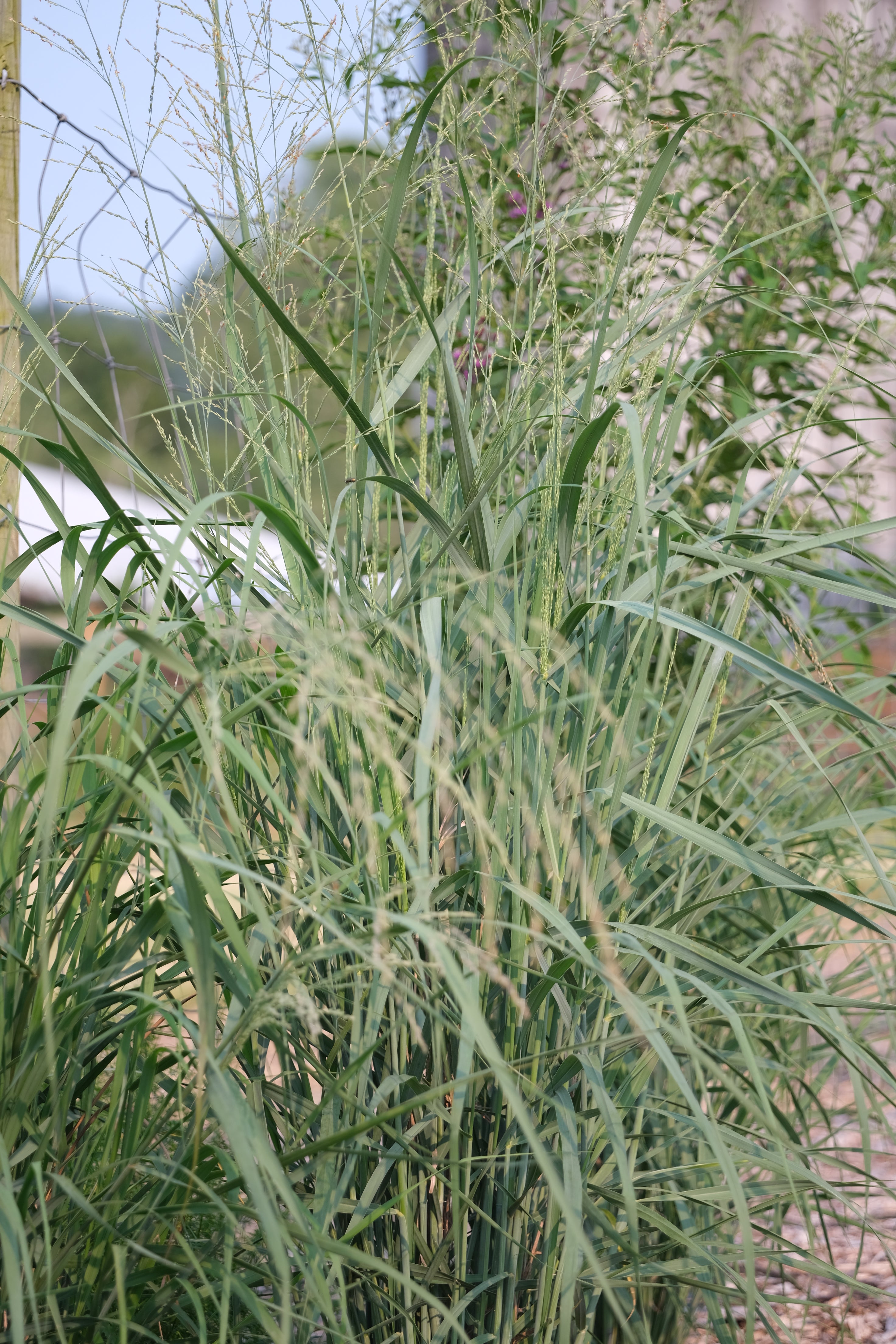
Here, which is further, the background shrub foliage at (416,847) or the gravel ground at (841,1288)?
the gravel ground at (841,1288)

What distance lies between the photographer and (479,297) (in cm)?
100

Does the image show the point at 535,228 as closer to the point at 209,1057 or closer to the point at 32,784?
the point at 32,784

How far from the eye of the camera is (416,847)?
82 centimetres

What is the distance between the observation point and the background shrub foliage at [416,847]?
0.62 m

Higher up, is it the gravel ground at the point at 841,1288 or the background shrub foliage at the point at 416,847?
the background shrub foliage at the point at 416,847

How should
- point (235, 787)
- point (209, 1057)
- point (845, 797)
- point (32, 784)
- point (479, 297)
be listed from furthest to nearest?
point (845, 797) → point (479, 297) → point (235, 787) → point (32, 784) → point (209, 1057)

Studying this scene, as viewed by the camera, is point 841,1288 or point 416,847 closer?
point 416,847

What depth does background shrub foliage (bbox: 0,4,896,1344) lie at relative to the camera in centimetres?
62

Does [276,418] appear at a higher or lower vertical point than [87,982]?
higher

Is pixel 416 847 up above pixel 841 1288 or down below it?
above

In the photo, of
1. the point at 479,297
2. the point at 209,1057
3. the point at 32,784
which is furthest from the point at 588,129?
the point at 209,1057

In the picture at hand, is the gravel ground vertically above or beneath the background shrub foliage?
beneath

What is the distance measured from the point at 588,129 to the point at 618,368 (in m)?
0.30

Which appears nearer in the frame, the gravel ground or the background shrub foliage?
the background shrub foliage
